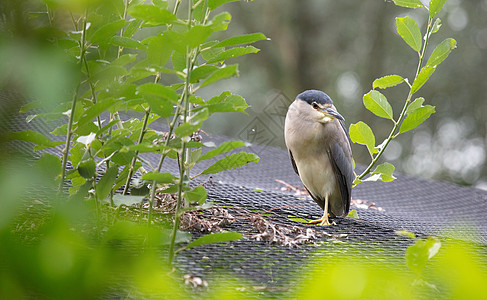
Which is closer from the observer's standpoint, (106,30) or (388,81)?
(106,30)

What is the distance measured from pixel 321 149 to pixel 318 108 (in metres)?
0.21

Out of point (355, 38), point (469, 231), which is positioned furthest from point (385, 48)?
point (469, 231)

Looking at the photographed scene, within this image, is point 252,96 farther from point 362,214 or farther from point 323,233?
point 323,233

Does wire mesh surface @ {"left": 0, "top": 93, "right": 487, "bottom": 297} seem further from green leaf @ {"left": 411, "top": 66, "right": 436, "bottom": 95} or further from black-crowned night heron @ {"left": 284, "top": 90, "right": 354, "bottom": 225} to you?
green leaf @ {"left": 411, "top": 66, "right": 436, "bottom": 95}

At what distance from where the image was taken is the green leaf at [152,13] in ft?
3.29

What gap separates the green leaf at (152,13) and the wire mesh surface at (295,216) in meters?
0.29

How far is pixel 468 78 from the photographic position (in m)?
8.80

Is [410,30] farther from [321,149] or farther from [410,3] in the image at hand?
[321,149]

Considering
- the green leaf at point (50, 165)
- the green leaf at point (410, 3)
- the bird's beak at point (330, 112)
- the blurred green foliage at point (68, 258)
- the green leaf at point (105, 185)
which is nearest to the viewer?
the blurred green foliage at point (68, 258)

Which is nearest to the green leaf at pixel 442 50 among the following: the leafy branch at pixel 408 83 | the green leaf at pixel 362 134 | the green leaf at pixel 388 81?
the leafy branch at pixel 408 83

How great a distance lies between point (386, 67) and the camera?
29.3 feet

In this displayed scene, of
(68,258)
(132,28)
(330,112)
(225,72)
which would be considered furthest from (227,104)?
(330,112)

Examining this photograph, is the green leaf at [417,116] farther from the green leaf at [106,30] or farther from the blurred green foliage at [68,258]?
the blurred green foliage at [68,258]

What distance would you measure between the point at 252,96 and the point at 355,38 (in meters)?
2.63
